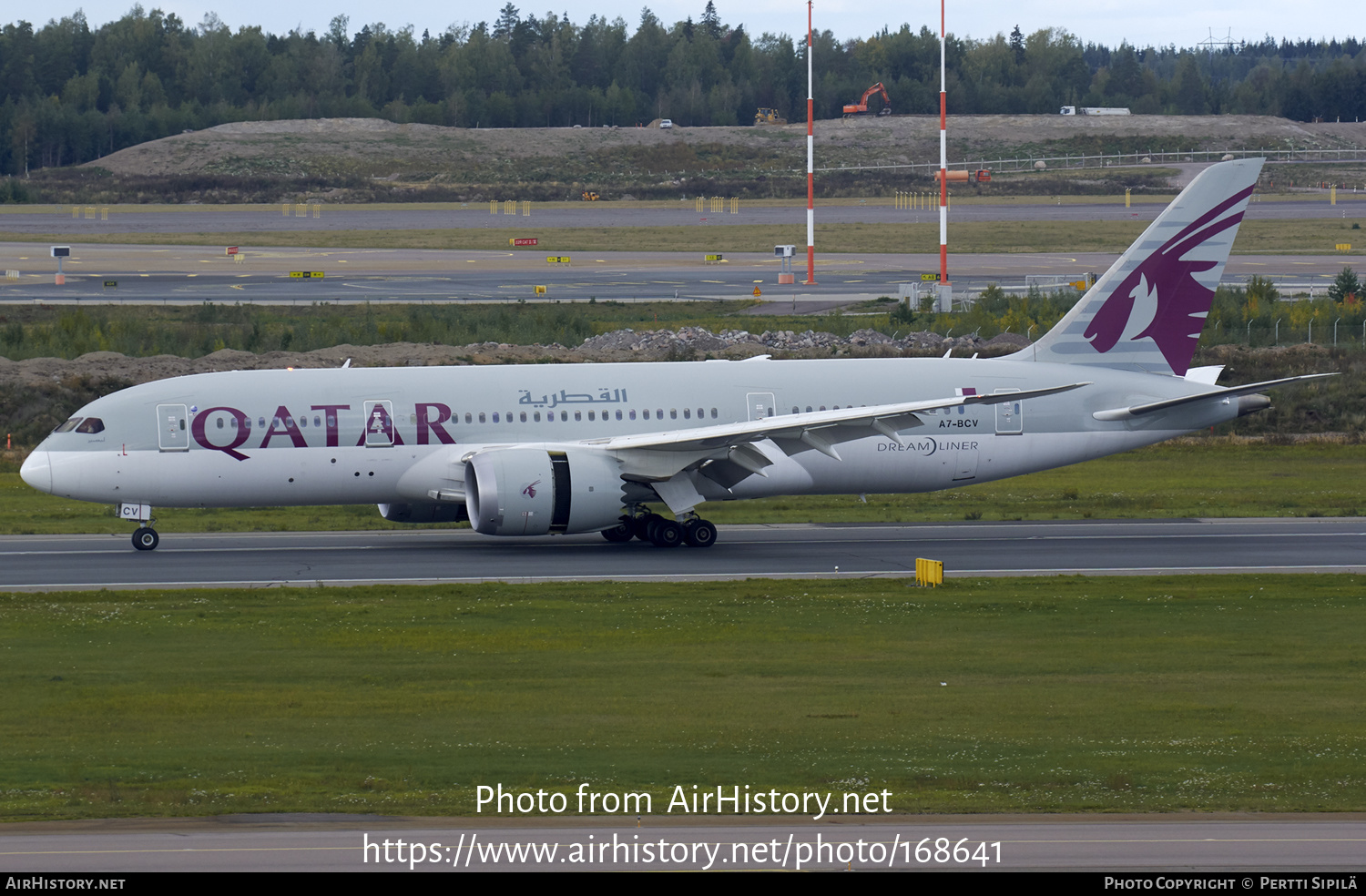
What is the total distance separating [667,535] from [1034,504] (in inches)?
493

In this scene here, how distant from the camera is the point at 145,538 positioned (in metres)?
36.5

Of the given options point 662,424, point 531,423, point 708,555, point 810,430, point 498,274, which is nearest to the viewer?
point 810,430

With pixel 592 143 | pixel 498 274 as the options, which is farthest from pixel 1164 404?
pixel 592 143

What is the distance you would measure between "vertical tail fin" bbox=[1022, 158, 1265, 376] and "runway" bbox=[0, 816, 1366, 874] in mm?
25682

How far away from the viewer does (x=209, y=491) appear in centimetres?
3575

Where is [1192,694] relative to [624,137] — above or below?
below

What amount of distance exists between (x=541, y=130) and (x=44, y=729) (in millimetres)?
183291

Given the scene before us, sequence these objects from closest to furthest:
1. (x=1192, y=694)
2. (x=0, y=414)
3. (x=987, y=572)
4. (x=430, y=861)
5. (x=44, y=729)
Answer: (x=430, y=861), (x=44, y=729), (x=1192, y=694), (x=987, y=572), (x=0, y=414)

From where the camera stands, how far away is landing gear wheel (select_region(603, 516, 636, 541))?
1481 inches

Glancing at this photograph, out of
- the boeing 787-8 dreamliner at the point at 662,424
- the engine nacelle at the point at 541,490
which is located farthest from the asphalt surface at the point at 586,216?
the engine nacelle at the point at 541,490

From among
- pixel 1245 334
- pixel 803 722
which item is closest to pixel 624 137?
pixel 1245 334

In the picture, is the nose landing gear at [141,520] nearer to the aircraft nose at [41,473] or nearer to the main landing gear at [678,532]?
the aircraft nose at [41,473]

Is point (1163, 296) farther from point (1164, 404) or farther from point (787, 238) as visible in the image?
point (787, 238)

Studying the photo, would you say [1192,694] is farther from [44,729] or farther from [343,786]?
[44,729]
